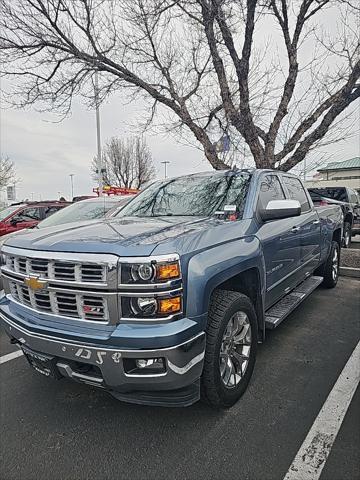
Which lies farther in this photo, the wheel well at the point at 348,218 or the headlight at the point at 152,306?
the wheel well at the point at 348,218

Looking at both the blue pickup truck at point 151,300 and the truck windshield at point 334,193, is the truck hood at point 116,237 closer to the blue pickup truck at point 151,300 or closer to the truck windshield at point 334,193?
the blue pickup truck at point 151,300

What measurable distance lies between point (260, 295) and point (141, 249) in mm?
1332

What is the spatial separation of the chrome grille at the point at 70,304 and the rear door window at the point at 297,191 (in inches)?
117

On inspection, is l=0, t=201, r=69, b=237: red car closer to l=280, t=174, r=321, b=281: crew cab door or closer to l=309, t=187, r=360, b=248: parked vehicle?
l=280, t=174, r=321, b=281: crew cab door

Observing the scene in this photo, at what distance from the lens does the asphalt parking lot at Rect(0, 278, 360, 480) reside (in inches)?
78.7

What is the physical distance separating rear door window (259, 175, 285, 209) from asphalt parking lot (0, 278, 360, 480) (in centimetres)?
160

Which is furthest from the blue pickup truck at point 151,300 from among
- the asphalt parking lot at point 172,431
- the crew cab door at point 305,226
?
the crew cab door at point 305,226

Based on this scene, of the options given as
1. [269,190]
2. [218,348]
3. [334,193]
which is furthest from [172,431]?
[334,193]

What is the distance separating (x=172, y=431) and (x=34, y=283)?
1.41 meters

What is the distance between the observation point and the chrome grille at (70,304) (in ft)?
6.64

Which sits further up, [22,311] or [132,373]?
[22,311]

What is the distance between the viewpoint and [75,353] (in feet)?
6.64

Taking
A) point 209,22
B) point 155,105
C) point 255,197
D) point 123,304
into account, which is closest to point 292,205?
point 255,197

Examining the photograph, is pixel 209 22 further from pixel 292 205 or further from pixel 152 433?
pixel 152 433
